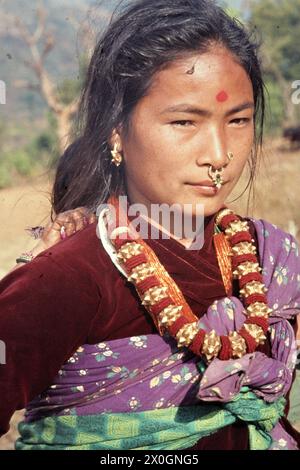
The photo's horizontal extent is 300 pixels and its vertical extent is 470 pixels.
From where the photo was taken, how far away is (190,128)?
6.10 ft

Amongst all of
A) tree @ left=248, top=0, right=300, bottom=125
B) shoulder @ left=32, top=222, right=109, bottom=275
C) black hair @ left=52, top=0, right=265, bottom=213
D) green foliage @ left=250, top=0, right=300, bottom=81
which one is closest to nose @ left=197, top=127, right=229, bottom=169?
black hair @ left=52, top=0, right=265, bottom=213

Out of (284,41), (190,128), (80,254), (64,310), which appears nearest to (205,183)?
(190,128)

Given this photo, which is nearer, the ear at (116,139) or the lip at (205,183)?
the lip at (205,183)

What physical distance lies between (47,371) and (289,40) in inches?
924

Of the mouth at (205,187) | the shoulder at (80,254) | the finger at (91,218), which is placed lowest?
the shoulder at (80,254)

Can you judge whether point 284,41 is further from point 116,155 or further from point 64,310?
point 64,310

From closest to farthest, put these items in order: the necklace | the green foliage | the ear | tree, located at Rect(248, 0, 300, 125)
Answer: the necklace → the ear → tree, located at Rect(248, 0, 300, 125) → the green foliage

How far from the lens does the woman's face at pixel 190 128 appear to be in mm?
1852

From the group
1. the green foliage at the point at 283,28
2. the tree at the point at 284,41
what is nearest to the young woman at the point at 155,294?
the tree at the point at 284,41

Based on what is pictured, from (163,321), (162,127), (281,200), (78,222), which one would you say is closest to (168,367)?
(163,321)

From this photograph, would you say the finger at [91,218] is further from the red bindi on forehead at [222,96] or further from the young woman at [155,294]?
the red bindi on forehead at [222,96]

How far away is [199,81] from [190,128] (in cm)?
12

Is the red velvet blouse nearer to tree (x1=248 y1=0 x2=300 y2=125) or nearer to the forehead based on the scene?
the forehead

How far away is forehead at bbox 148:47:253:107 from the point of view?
1.85 metres
